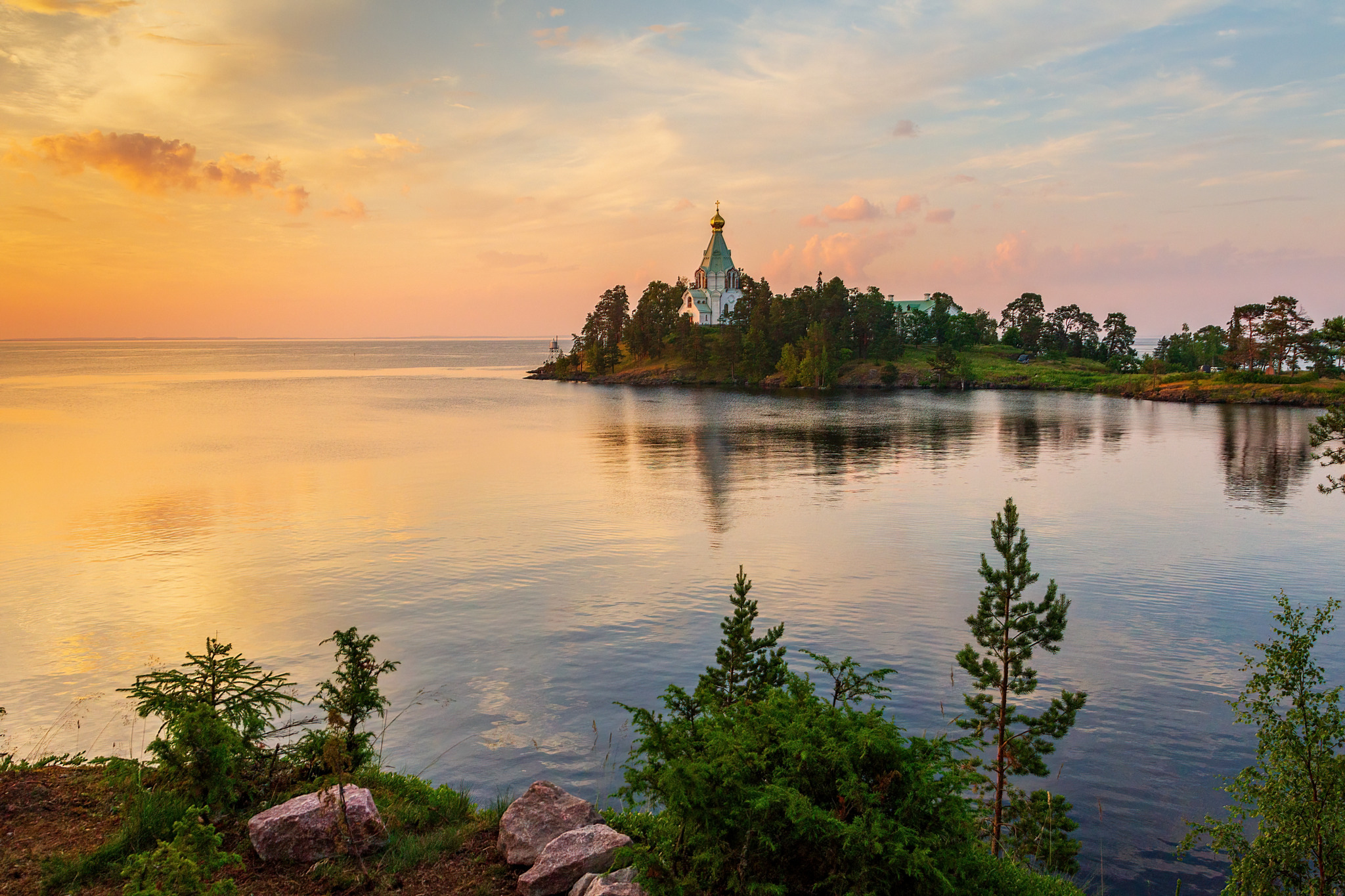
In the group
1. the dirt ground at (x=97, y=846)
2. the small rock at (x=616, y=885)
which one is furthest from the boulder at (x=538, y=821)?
the small rock at (x=616, y=885)

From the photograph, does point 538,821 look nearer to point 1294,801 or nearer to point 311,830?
point 311,830

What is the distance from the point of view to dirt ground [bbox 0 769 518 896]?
1008 cm

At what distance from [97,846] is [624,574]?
2620 cm

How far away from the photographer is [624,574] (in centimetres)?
3622

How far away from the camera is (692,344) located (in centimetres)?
18450

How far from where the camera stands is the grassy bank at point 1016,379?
123 m

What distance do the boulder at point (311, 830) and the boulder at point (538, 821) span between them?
5.82 ft

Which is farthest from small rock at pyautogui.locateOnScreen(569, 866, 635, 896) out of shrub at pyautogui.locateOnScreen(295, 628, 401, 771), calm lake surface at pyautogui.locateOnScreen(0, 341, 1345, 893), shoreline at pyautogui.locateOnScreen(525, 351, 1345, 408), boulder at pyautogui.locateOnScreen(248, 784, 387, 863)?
shoreline at pyautogui.locateOnScreen(525, 351, 1345, 408)

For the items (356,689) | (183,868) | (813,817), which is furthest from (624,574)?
(183,868)

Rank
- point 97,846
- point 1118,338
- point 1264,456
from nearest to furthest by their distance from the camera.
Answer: point 97,846 → point 1264,456 → point 1118,338

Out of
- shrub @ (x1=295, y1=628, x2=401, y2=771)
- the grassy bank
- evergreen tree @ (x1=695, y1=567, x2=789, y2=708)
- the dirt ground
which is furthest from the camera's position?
the grassy bank

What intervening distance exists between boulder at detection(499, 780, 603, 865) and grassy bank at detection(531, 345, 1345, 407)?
131647mm

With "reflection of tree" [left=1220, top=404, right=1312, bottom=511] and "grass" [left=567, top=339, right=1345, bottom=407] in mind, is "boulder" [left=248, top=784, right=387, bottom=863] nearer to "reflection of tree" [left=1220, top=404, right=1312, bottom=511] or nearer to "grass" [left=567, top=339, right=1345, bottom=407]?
"reflection of tree" [left=1220, top=404, right=1312, bottom=511]

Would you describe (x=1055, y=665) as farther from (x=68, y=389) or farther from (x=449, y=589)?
(x=68, y=389)
